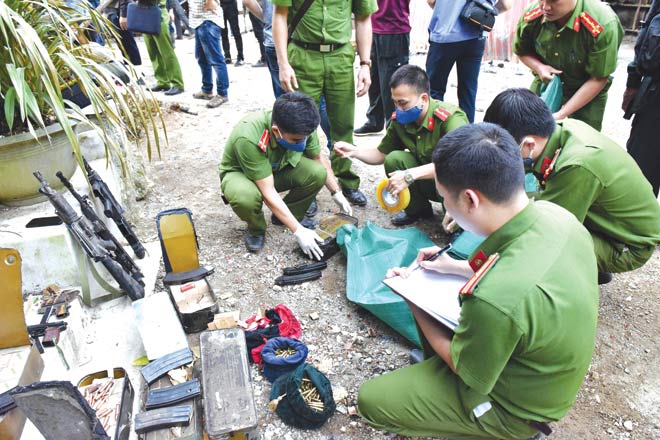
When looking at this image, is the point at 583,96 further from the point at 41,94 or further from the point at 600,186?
the point at 41,94

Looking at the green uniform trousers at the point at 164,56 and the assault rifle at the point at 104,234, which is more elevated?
the green uniform trousers at the point at 164,56

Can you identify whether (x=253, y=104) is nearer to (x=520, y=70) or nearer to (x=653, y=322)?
(x=520, y=70)

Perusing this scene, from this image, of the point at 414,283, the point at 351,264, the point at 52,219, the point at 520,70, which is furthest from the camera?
the point at 520,70

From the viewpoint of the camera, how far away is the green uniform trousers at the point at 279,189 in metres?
3.04

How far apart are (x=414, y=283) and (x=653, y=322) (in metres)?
1.55

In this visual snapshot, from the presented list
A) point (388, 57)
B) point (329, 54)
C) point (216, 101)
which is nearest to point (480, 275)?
point (329, 54)

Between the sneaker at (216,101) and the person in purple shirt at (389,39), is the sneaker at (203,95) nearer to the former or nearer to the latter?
the sneaker at (216,101)

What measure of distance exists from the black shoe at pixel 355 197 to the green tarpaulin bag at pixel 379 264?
75 cm

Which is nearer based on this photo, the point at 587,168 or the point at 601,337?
the point at 587,168

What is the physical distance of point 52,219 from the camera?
2439 millimetres

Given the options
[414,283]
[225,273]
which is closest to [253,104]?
[225,273]

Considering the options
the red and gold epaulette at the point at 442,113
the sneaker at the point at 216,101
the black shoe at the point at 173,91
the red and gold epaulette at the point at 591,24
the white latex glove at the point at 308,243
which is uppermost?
the red and gold epaulette at the point at 591,24

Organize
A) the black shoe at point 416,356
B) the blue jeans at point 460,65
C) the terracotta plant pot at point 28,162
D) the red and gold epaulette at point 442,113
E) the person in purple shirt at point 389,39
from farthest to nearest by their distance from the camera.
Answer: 1. the person in purple shirt at point 389,39
2. the blue jeans at point 460,65
3. the red and gold epaulette at point 442,113
4. the terracotta plant pot at point 28,162
5. the black shoe at point 416,356

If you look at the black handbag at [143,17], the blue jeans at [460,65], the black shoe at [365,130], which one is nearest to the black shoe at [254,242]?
the blue jeans at [460,65]
